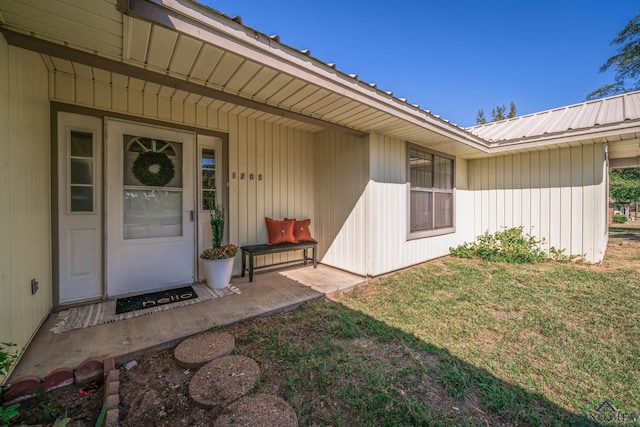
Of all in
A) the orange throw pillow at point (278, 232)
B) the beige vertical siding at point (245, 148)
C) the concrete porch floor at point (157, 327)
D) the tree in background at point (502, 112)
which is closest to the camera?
the concrete porch floor at point (157, 327)

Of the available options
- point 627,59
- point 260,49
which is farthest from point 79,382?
point 627,59

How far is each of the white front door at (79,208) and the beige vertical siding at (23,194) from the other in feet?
0.53

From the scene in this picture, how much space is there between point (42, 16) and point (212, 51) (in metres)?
0.99

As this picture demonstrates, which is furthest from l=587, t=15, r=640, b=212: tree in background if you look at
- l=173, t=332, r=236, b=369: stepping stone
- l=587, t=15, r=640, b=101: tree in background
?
l=173, t=332, r=236, b=369: stepping stone

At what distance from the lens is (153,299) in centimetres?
305

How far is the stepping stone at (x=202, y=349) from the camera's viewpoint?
1952mm

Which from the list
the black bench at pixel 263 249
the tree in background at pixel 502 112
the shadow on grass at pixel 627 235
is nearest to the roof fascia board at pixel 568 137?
the black bench at pixel 263 249

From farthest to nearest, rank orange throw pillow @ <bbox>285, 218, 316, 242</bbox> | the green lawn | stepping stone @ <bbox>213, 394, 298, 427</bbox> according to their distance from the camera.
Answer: orange throw pillow @ <bbox>285, 218, 316, 242</bbox>
the green lawn
stepping stone @ <bbox>213, 394, 298, 427</bbox>

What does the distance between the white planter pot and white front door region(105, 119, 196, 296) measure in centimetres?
37

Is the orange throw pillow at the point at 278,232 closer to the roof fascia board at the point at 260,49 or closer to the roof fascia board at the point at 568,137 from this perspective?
the roof fascia board at the point at 260,49

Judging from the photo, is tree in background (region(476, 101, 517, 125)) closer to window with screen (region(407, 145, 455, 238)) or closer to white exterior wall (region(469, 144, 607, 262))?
white exterior wall (region(469, 144, 607, 262))

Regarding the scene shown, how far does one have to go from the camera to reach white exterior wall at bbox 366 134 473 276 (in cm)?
405

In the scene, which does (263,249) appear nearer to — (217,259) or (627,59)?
(217,259)

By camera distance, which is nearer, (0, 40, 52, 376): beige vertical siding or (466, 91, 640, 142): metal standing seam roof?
(0, 40, 52, 376): beige vertical siding
